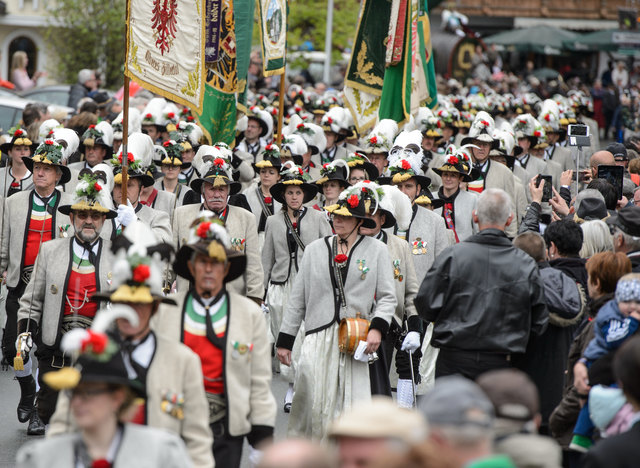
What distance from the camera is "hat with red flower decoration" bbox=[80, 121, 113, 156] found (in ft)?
44.7

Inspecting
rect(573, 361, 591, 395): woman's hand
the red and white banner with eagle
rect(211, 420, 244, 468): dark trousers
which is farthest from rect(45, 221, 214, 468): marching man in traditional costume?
the red and white banner with eagle

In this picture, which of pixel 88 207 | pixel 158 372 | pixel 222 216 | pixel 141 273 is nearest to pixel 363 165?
pixel 222 216

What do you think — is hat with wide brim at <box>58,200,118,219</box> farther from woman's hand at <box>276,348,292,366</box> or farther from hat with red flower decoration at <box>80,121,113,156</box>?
hat with red flower decoration at <box>80,121,113,156</box>

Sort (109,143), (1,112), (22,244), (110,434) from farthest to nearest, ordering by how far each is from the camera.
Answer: (1,112) → (109,143) → (22,244) → (110,434)

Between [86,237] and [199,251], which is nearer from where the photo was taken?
[199,251]

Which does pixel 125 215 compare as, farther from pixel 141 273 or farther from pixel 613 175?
pixel 613 175

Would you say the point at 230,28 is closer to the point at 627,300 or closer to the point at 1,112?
the point at 627,300

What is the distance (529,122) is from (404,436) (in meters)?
14.5

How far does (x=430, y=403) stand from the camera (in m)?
4.32

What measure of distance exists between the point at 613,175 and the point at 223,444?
21.4 ft

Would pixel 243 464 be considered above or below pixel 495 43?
below

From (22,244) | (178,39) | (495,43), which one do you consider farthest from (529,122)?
(495,43)

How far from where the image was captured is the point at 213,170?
34.1 ft

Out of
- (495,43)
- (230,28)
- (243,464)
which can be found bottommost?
(243,464)
